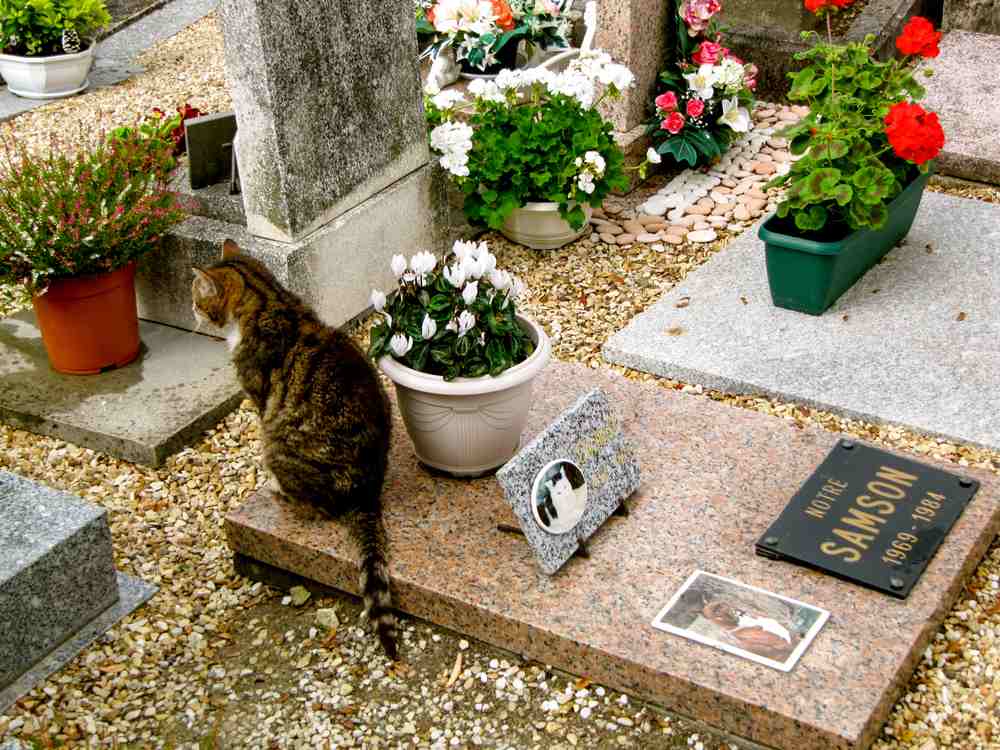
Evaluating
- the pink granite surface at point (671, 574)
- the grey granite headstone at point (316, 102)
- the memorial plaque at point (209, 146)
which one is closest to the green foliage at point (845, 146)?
the pink granite surface at point (671, 574)

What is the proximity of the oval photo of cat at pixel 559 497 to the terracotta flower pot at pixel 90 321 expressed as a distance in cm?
222

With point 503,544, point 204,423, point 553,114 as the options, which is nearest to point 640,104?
point 553,114

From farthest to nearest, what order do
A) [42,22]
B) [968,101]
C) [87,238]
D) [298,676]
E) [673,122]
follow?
[42,22] → [968,101] → [673,122] → [87,238] → [298,676]

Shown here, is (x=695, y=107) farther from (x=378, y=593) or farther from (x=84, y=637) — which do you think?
(x=84, y=637)

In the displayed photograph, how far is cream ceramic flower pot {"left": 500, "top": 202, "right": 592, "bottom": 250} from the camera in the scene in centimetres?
590

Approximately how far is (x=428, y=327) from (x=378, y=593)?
848 mm

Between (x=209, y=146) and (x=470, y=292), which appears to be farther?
(x=209, y=146)

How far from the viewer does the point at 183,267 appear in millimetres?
5234

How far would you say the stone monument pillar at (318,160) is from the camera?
4.70 metres

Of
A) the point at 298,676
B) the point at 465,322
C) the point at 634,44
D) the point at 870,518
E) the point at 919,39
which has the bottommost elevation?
the point at 298,676

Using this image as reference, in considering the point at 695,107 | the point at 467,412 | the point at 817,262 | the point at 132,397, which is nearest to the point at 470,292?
the point at 467,412

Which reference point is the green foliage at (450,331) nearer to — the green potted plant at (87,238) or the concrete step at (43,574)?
the concrete step at (43,574)

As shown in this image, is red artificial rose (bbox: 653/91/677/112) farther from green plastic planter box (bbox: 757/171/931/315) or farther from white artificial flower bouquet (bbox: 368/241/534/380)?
white artificial flower bouquet (bbox: 368/241/534/380)

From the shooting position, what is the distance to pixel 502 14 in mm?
6664
